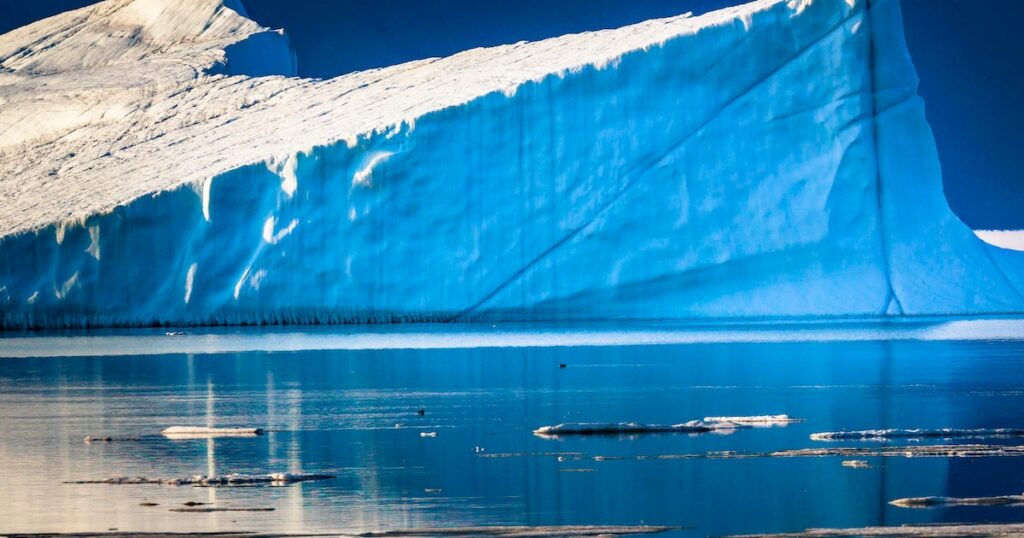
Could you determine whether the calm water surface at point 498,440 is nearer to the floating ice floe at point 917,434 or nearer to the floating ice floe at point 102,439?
the floating ice floe at point 102,439

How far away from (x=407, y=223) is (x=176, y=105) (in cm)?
814

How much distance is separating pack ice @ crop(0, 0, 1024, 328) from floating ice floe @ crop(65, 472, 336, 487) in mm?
13899

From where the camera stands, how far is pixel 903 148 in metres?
22.0

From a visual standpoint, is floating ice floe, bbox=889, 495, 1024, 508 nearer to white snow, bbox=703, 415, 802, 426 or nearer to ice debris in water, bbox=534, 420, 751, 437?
ice debris in water, bbox=534, 420, 751, 437

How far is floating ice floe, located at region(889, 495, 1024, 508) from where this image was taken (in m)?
6.36

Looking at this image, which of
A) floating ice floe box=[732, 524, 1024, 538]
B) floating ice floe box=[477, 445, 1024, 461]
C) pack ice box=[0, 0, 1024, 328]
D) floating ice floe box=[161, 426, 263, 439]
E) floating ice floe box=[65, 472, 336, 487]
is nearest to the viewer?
floating ice floe box=[732, 524, 1024, 538]

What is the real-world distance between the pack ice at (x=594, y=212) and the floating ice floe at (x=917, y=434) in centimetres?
1255

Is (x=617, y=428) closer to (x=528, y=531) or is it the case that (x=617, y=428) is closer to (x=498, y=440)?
(x=498, y=440)

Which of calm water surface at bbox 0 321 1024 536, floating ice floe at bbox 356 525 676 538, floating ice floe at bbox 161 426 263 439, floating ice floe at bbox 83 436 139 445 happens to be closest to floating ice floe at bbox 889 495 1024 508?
calm water surface at bbox 0 321 1024 536

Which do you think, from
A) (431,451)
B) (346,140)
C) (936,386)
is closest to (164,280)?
(346,140)

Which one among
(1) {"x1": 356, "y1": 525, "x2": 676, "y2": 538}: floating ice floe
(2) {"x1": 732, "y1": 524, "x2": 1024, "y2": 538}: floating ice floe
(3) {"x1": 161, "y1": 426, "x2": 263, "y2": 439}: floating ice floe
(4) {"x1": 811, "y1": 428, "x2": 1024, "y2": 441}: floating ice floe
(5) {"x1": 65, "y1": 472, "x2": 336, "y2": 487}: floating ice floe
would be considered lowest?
(2) {"x1": 732, "y1": 524, "x2": 1024, "y2": 538}: floating ice floe

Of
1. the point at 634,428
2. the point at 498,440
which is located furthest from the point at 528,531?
the point at 634,428

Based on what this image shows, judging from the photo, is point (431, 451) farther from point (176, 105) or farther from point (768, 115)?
point (176, 105)

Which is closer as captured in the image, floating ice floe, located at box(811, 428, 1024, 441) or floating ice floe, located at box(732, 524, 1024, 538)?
floating ice floe, located at box(732, 524, 1024, 538)
